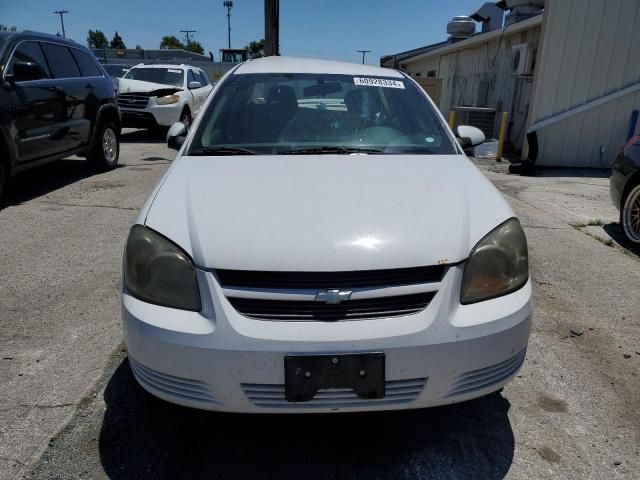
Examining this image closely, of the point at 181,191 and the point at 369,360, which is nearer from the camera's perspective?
the point at 369,360

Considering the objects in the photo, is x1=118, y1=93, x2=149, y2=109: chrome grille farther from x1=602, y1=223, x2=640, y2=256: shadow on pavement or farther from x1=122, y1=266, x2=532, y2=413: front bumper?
x1=122, y1=266, x2=532, y2=413: front bumper

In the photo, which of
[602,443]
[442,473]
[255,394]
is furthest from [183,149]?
[602,443]

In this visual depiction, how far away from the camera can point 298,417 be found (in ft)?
7.39

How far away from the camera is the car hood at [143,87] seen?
11.4 meters

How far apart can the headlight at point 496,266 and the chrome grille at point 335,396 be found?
0.38 meters

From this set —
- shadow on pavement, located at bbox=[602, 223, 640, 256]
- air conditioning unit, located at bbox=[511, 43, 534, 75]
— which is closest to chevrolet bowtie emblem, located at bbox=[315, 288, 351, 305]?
shadow on pavement, located at bbox=[602, 223, 640, 256]

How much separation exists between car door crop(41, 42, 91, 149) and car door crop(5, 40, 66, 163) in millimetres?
86

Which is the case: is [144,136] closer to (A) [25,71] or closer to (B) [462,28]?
(A) [25,71]

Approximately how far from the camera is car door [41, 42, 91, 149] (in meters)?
6.28

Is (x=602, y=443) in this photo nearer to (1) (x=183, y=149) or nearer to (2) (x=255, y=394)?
(2) (x=255, y=394)

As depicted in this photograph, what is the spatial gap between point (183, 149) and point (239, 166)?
19.4 inches

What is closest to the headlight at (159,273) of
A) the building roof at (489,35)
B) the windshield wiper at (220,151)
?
the windshield wiper at (220,151)

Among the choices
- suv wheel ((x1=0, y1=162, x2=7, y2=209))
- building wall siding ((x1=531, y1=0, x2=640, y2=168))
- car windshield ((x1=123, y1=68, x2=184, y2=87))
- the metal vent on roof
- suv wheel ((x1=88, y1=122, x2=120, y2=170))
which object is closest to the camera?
suv wheel ((x1=0, y1=162, x2=7, y2=209))

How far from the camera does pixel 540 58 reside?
882cm
